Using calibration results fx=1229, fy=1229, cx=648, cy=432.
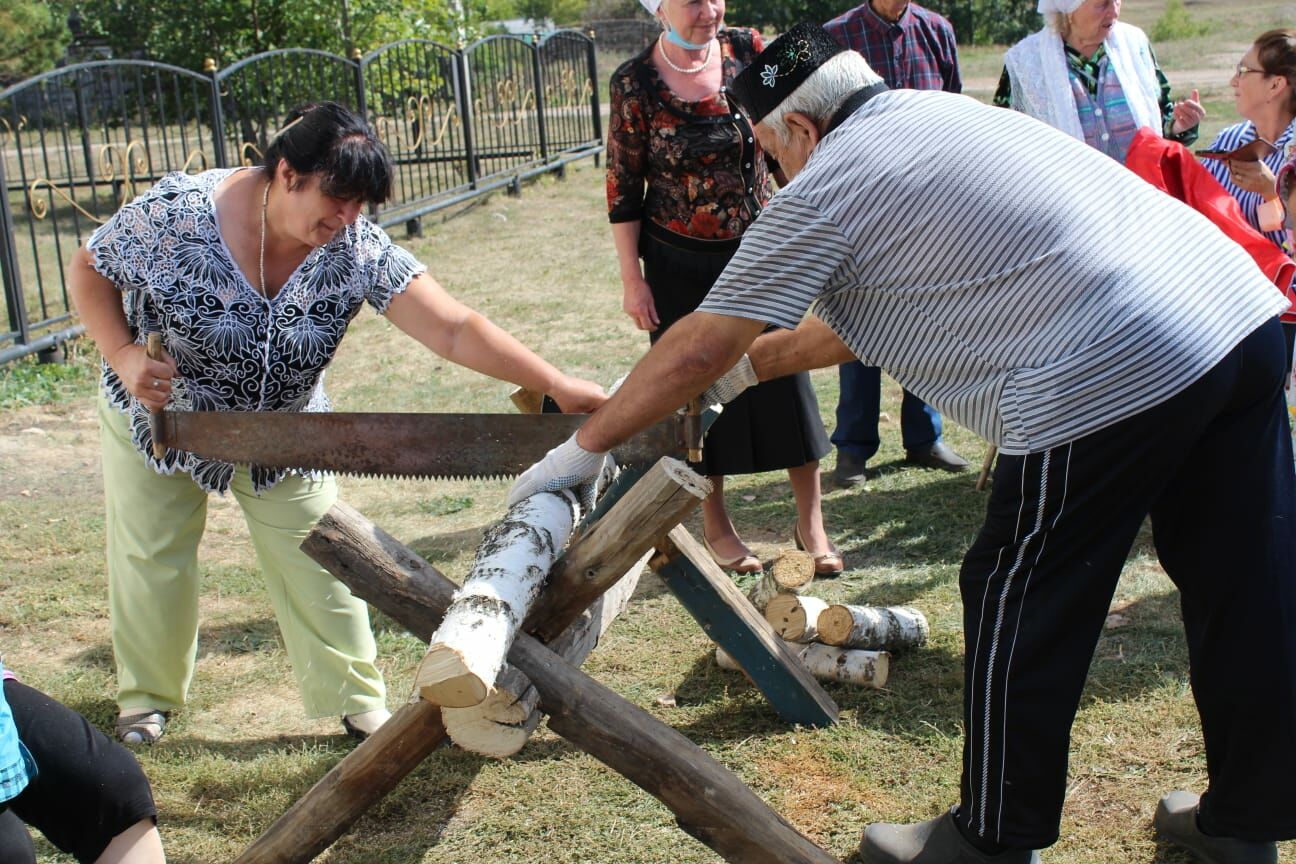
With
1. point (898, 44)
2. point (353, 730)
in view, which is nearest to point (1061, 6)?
point (898, 44)

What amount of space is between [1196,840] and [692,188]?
265 centimetres

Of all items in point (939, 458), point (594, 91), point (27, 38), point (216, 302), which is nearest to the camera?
point (216, 302)

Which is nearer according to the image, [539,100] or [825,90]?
[825,90]

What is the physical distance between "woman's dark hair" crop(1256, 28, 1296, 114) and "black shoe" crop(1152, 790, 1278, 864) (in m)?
2.61

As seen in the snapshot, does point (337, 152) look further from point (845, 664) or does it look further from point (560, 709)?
point (845, 664)

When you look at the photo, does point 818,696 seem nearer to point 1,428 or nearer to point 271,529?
Result: point 271,529

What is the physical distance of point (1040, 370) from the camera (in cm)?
254

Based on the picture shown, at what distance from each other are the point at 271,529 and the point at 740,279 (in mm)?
1863

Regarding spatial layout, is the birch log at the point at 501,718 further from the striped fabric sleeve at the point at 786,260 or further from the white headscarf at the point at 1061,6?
the white headscarf at the point at 1061,6

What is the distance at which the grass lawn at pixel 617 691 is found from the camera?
3.42 metres

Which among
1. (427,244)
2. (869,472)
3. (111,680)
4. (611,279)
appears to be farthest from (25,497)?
(427,244)

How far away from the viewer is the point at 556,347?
27.6ft

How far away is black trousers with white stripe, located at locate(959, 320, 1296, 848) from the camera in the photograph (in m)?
2.61

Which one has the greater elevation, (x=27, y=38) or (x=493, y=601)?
(x=27, y=38)
